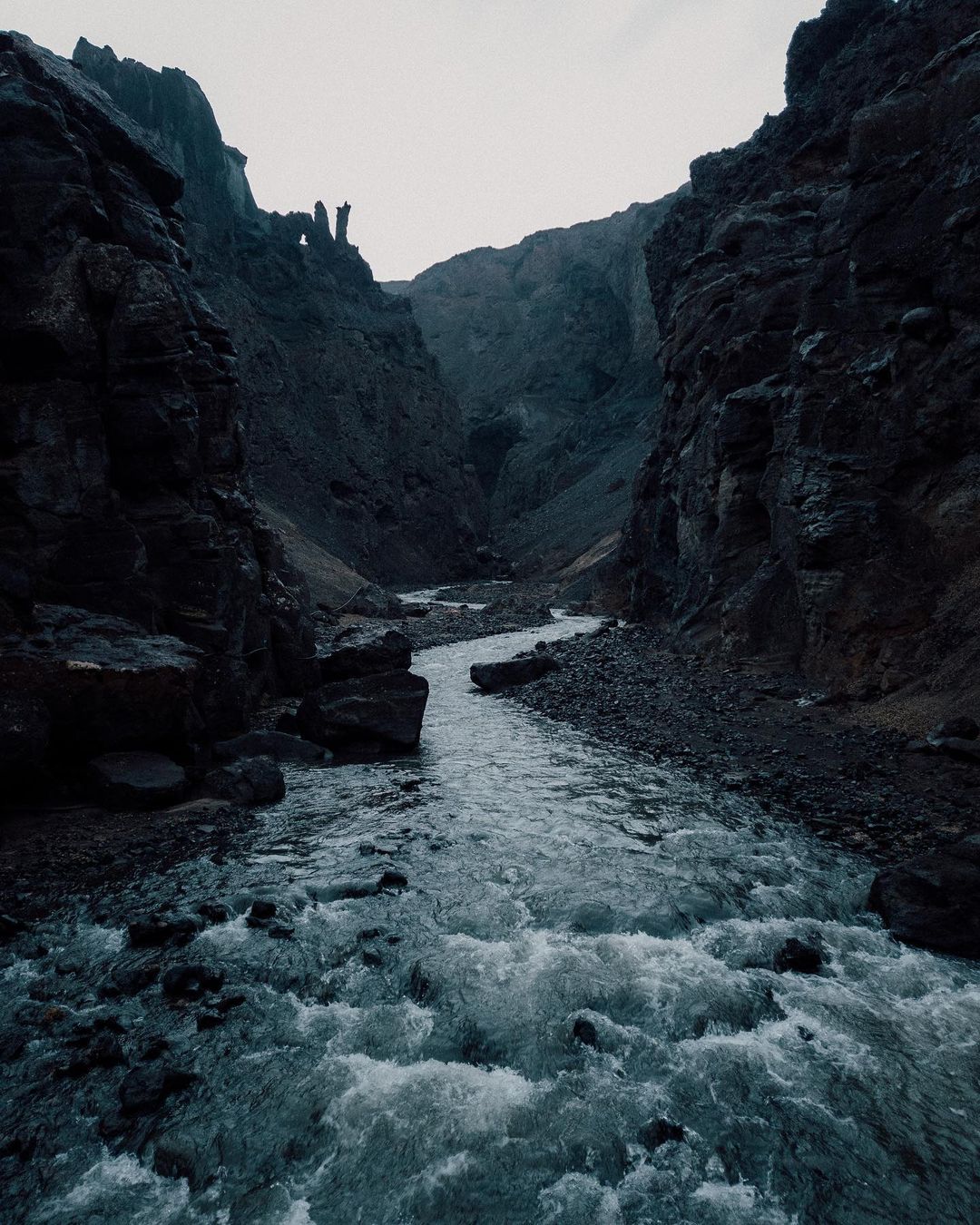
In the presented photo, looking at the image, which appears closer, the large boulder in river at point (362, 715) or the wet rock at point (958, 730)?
the wet rock at point (958, 730)

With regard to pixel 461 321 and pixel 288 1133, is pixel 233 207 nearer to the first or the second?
pixel 461 321

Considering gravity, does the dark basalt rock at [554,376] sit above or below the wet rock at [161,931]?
above

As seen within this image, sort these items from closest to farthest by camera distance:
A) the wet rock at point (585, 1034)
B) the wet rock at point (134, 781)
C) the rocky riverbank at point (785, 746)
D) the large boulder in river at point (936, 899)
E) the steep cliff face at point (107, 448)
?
the wet rock at point (585, 1034) < the large boulder in river at point (936, 899) < the rocky riverbank at point (785, 746) < the wet rock at point (134, 781) < the steep cliff face at point (107, 448)

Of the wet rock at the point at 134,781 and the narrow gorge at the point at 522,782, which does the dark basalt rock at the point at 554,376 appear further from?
the wet rock at the point at 134,781

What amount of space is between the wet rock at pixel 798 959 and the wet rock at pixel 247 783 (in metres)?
10.9

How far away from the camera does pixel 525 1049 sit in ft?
25.9

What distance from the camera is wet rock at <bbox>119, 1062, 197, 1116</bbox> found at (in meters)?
6.95

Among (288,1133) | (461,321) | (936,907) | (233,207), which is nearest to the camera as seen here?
(288,1133)

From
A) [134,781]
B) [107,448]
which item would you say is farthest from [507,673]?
[134,781]

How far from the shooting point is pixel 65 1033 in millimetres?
7891

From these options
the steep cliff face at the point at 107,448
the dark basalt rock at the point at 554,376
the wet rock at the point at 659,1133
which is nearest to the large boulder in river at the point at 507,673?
the steep cliff face at the point at 107,448

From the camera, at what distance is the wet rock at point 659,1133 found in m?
6.58

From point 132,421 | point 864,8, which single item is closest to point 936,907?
point 132,421

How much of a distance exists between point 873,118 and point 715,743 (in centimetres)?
1981
